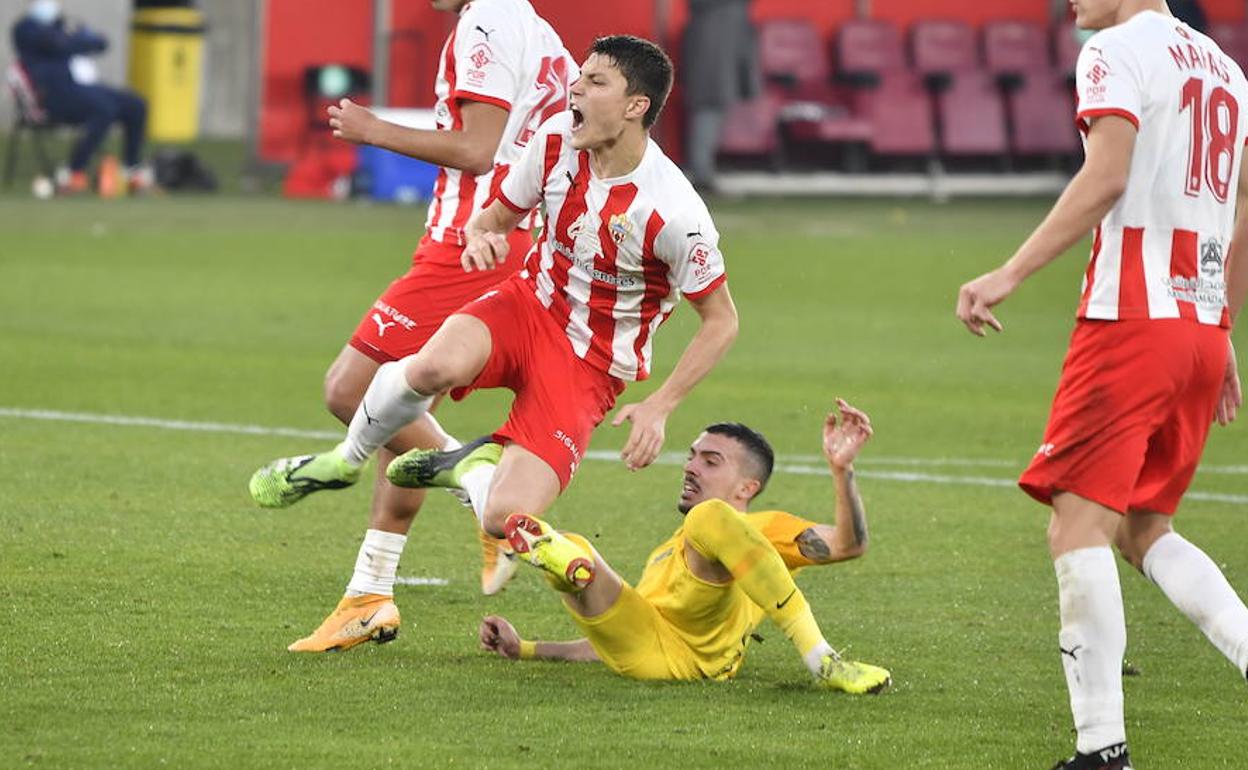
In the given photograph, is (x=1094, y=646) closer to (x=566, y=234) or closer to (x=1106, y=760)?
(x=1106, y=760)

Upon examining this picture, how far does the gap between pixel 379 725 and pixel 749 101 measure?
2201 cm

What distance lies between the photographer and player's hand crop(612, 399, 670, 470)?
6.23m

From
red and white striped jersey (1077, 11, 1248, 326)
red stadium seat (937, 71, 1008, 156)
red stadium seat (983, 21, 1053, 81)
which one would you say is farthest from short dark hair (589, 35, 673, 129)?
red stadium seat (983, 21, 1053, 81)

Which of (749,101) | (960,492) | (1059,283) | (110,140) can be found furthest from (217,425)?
(110,140)

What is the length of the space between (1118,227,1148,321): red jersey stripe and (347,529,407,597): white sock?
270 centimetres

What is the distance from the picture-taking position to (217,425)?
1164cm

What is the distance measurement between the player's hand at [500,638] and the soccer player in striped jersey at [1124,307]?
1.86m

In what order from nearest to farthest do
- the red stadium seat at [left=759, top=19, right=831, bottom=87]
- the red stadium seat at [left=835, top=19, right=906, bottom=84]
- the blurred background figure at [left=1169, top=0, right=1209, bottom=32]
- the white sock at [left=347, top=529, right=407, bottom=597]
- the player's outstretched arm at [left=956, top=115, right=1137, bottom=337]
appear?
the player's outstretched arm at [left=956, top=115, right=1137, bottom=337]
the white sock at [left=347, top=529, right=407, bottom=597]
the blurred background figure at [left=1169, top=0, right=1209, bottom=32]
the red stadium seat at [left=759, top=19, right=831, bottom=87]
the red stadium seat at [left=835, top=19, right=906, bottom=84]

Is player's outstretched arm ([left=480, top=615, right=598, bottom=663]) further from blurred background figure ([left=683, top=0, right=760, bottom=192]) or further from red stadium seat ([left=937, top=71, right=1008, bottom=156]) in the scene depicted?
red stadium seat ([left=937, top=71, right=1008, bottom=156])

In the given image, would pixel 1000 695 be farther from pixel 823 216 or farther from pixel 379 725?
pixel 823 216

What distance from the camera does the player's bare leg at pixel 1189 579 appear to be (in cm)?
554

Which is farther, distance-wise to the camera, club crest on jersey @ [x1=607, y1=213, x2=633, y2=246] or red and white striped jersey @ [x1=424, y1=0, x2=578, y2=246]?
red and white striped jersey @ [x1=424, y1=0, x2=578, y2=246]

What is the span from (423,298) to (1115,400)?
2.81 meters

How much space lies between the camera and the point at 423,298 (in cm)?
742
